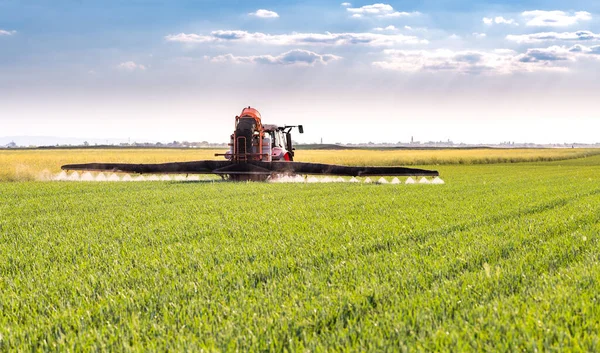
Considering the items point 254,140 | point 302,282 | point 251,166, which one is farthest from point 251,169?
point 302,282

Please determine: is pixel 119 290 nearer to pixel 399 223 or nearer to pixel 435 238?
pixel 435 238

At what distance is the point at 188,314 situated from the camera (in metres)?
3.68

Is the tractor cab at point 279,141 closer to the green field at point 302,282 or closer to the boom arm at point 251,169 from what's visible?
the boom arm at point 251,169

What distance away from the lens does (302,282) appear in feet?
14.3

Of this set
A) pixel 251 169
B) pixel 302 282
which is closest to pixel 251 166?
pixel 251 169

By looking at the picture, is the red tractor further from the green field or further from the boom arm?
the green field

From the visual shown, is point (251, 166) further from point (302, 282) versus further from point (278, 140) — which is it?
point (302, 282)

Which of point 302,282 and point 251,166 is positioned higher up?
point 251,166

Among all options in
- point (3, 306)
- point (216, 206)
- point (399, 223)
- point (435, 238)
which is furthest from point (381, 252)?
point (216, 206)

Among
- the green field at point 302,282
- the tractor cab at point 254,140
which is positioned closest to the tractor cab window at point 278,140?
the tractor cab at point 254,140

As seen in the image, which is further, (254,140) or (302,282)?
(254,140)

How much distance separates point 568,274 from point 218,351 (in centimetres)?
310

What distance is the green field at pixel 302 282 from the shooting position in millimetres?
3232

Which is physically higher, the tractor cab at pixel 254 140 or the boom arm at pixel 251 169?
the tractor cab at pixel 254 140
